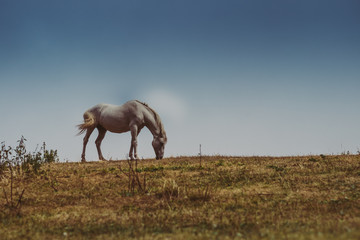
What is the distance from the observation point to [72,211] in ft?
29.9

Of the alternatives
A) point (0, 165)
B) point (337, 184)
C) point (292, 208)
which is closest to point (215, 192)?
point (292, 208)

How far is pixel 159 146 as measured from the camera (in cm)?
2144

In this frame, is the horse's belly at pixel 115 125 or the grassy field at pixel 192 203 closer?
the grassy field at pixel 192 203

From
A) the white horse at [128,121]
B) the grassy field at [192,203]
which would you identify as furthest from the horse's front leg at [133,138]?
the grassy field at [192,203]

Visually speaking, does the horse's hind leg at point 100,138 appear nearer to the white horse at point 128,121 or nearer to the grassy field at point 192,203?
the white horse at point 128,121

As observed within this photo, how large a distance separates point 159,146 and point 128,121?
256 centimetres

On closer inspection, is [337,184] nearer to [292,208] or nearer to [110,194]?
[292,208]

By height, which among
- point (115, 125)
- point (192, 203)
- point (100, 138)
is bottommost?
point (192, 203)

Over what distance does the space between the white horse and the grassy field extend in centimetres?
608

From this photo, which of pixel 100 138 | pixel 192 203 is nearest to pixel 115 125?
pixel 100 138

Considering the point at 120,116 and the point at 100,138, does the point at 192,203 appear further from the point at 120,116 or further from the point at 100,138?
the point at 100,138

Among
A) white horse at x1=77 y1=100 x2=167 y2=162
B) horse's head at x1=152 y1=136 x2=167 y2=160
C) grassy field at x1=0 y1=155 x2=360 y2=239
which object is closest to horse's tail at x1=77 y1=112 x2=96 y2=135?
white horse at x1=77 y1=100 x2=167 y2=162

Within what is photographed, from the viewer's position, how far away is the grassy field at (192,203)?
21.9ft

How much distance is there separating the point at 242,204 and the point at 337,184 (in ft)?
13.9
